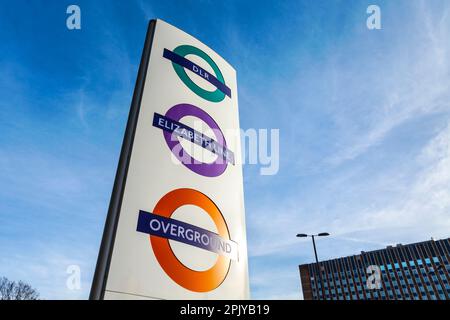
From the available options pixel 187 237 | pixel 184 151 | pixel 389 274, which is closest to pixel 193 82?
pixel 184 151

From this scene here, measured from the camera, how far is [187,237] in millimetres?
2891

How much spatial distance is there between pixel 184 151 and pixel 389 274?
107285 millimetres

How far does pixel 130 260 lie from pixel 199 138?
178 cm

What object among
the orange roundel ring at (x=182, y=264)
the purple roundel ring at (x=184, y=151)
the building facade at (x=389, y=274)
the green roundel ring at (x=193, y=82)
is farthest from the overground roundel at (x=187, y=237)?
the building facade at (x=389, y=274)

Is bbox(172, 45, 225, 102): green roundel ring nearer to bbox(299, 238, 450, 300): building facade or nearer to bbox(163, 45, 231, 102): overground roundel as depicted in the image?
bbox(163, 45, 231, 102): overground roundel

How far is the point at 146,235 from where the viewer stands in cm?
253

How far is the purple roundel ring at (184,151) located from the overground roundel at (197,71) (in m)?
0.38

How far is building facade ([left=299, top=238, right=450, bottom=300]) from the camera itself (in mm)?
78938

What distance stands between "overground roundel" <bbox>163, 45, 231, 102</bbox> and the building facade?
275 ft

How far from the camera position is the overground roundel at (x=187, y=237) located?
A: 8.53 ft

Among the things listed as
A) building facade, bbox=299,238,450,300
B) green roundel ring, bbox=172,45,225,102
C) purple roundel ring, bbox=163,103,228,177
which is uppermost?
building facade, bbox=299,238,450,300

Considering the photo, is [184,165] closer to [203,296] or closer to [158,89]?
[158,89]

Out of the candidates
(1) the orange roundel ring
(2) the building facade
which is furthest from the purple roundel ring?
(2) the building facade
